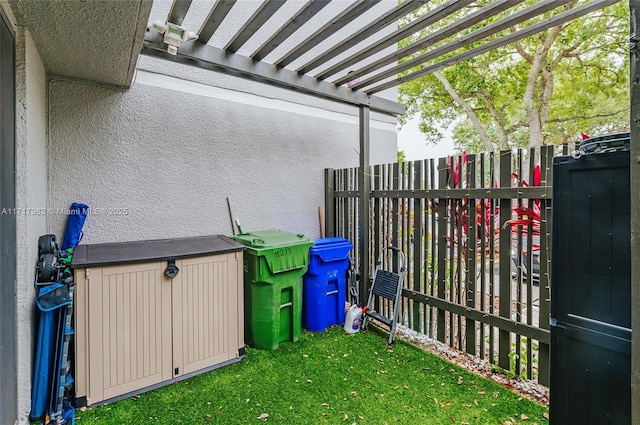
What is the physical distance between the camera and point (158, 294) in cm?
281

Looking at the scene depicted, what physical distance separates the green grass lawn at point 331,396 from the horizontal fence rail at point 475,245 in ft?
1.43

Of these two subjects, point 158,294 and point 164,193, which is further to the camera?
point 164,193

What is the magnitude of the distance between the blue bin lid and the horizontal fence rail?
1.69 ft

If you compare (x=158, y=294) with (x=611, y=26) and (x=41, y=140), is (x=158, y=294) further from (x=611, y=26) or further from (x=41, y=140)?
(x=611, y=26)

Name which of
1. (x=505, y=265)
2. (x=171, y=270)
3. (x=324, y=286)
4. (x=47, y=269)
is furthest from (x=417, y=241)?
(x=47, y=269)

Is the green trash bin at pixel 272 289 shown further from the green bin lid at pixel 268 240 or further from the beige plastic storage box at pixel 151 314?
the beige plastic storage box at pixel 151 314

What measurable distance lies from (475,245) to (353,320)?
1.71m

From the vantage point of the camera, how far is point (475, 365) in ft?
10.3

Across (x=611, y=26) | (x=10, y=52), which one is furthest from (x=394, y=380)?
(x=611, y=26)

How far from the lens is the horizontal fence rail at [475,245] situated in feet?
8.95

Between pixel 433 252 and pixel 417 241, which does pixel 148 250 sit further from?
pixel 433 252

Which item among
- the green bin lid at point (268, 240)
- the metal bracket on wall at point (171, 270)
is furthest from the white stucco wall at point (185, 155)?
Answer: the metal bracket on wall at point (171, 270)

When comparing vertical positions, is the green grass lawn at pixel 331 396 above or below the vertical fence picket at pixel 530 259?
below

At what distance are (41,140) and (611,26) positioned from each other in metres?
13.6
